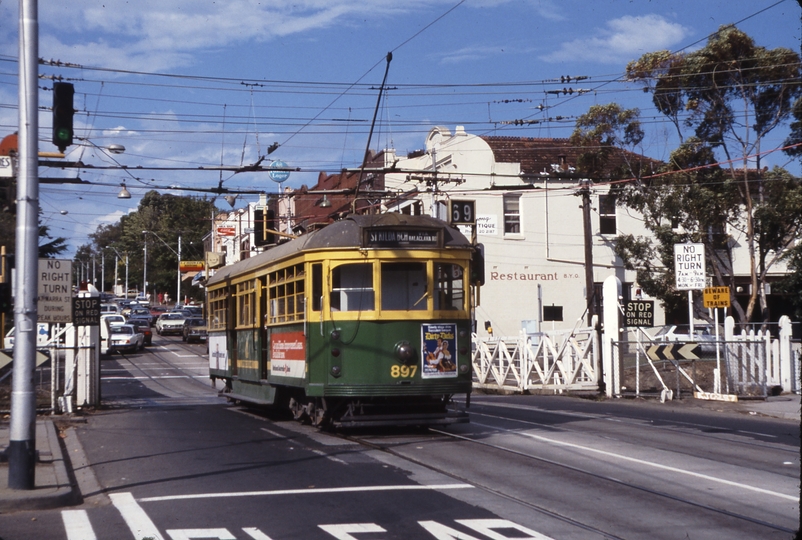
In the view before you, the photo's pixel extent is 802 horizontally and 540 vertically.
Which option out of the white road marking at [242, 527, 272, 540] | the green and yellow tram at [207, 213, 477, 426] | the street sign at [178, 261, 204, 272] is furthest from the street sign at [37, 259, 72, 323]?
the street sign at [178, 261, 204, 272]

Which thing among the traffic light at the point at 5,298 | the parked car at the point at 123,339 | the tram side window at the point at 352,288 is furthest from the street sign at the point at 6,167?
the parked car at the point at 123,339

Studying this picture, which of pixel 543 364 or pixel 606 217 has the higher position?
pixel 606 217

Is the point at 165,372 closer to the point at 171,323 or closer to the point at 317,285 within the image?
the point at 317,285

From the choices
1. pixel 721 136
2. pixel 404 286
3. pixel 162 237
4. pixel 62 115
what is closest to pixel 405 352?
pixel 404 286

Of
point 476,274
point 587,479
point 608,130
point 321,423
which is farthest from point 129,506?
point 608,130

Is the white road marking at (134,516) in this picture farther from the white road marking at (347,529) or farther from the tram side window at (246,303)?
the tram side window at (246,303)

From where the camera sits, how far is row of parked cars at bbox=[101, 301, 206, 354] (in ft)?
152

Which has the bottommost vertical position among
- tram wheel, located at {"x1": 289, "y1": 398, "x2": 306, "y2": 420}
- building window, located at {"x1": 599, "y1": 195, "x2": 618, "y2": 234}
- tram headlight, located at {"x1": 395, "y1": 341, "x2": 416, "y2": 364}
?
tram wheel, located at {"x1": 289, "y1": 398, "x2": 306, "y2": 420}

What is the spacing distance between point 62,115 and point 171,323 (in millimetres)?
51000

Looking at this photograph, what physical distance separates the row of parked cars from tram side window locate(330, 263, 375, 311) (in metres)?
23.4

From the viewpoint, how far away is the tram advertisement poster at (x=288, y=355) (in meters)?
14.3

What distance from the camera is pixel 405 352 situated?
45.1ft

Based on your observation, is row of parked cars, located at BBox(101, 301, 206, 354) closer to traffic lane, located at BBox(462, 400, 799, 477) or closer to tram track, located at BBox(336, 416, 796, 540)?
traffic lane, located at BBox(462, 400, 799, 477)

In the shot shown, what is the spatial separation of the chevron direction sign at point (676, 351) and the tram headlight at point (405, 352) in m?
9.70
